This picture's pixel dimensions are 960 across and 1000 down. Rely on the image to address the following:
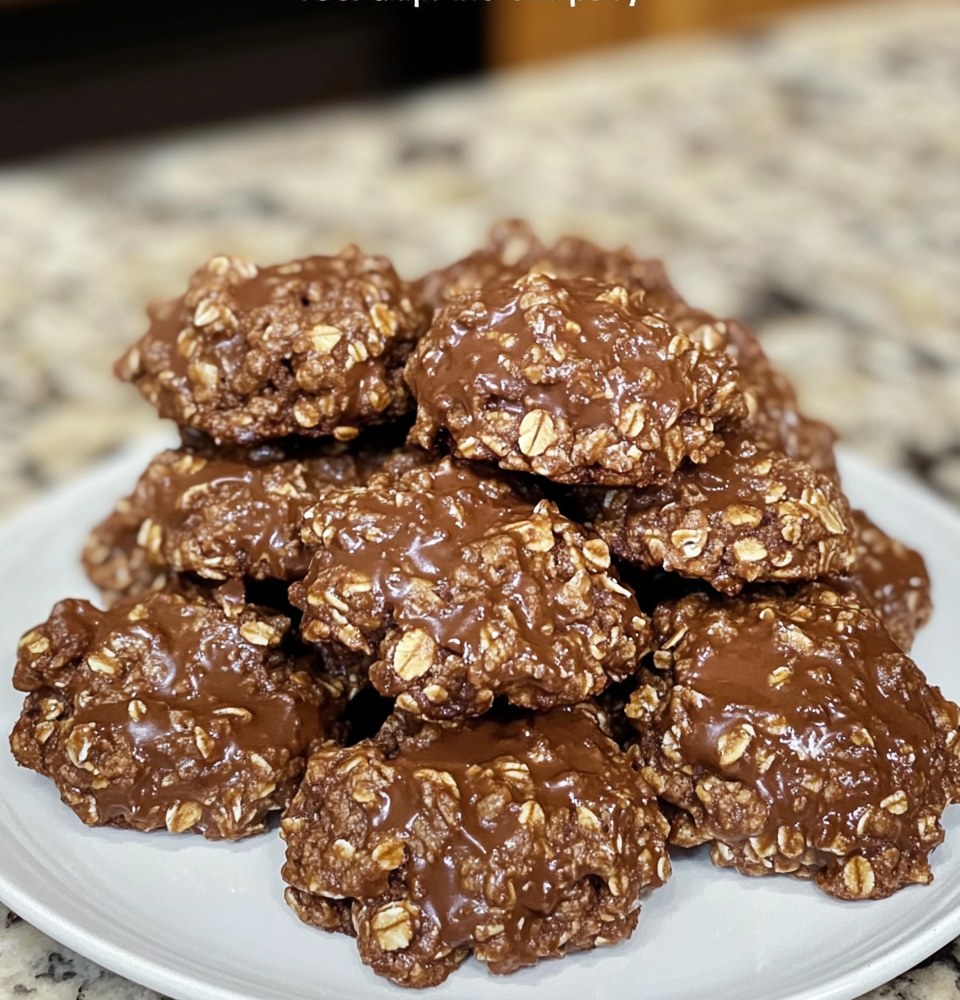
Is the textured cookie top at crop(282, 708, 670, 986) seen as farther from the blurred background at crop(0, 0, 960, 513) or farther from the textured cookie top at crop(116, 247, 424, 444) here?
the blurred background at crop(0, 0, 960, 513)

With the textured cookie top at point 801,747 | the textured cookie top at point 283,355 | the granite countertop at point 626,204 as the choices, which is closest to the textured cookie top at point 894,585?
the textured cookie top at point 801,747

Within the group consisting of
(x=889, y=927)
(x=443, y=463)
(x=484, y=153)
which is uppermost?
(x=443, y=463)

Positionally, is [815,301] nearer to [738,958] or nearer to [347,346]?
[347,346]

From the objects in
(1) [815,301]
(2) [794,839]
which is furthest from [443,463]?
(1) [815,301]

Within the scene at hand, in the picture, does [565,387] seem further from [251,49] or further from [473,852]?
[251,49]

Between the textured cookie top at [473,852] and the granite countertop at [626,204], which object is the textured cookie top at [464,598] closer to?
the textured cookie top at [473,852]

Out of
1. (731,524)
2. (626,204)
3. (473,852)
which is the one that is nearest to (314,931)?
(473,852)
